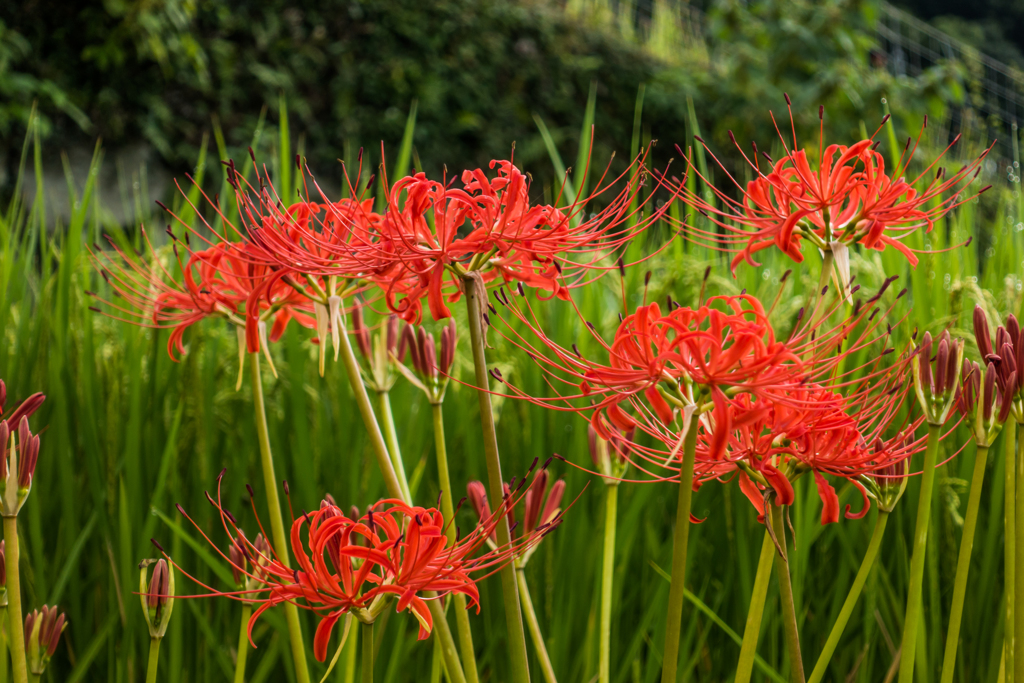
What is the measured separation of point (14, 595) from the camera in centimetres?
78

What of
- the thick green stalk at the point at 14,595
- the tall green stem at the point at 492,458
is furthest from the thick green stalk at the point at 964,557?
the thick green stalk at the point at 14,595

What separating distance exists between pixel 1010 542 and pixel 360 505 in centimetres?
109

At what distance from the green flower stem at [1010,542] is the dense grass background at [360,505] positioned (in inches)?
14.0

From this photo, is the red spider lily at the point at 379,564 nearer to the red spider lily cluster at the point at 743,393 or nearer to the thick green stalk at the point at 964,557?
the red spider lily cluster at the point at 743,393

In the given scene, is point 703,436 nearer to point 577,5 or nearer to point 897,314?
point 897,314

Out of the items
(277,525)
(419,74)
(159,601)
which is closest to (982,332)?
(277,525)

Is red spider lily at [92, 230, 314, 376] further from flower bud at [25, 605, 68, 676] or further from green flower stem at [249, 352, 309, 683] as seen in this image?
flower bud at [25, 605, 68, 676]

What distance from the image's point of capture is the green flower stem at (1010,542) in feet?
2.60

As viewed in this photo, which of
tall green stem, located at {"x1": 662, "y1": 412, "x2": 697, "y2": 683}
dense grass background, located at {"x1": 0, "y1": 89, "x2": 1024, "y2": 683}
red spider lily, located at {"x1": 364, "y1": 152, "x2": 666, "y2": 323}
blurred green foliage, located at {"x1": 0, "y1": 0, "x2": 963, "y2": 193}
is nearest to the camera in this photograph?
tall green stem, located at {"x1": 662, "y1": 412, "x2": 697, "y2": 683}

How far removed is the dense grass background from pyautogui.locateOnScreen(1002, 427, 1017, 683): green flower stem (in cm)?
35

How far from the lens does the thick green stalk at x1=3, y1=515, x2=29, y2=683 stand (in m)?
0.77

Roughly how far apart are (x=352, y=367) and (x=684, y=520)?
15.2 inches

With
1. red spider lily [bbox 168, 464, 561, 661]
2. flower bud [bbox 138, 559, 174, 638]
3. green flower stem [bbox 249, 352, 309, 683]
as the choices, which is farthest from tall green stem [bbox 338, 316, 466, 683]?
flower bud [bbox 138, 559, 174, 638]

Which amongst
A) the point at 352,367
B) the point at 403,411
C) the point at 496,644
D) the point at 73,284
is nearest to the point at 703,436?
the point at 352,367
